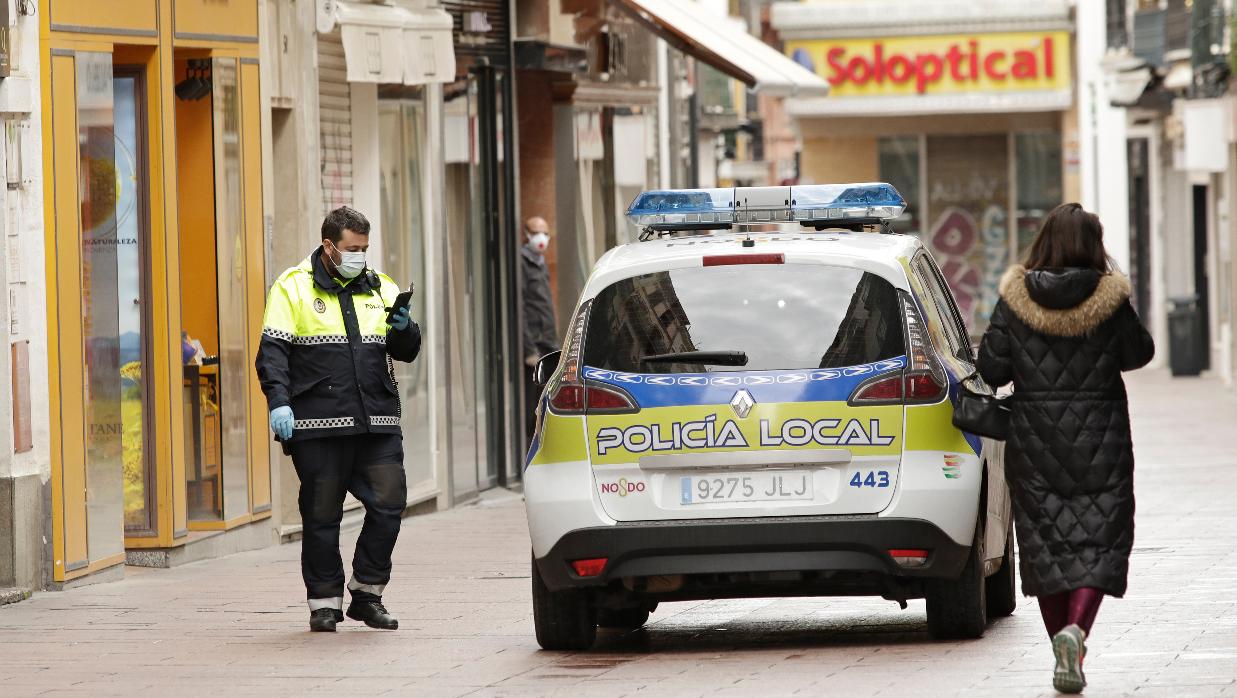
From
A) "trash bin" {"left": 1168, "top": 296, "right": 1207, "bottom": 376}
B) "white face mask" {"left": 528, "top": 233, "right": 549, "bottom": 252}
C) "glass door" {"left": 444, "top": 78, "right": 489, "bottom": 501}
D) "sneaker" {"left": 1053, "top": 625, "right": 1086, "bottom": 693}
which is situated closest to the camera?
"sneaker" {"left": 1053, "top": 625, "right": 1086, "bottom": 693}

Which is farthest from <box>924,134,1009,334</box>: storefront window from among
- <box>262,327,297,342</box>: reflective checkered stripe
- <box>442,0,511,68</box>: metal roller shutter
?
<box>262,327,297,342</box>: reflective checkered stripe

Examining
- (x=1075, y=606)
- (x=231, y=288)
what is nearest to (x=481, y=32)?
(x=231, y=288)

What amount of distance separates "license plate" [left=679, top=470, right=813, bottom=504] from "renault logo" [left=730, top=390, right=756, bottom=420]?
0.23 meters

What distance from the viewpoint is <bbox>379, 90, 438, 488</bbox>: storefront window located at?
687 inches

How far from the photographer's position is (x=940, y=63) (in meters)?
44.0

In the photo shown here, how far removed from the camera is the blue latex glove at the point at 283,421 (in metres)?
10.7

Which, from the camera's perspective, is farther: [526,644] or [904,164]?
[904,164]

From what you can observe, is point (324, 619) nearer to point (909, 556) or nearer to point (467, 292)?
point (909, 556)

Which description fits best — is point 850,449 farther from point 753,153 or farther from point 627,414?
point 753,153

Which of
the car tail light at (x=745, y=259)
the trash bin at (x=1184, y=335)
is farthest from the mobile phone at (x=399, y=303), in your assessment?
the trash bin at (x=1184, y=335)

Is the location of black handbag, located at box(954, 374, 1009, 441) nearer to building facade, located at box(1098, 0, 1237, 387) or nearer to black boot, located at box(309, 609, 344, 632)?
black boot, located at box(309, 609, 344, 632)

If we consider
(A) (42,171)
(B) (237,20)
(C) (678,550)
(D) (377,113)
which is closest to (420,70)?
(D) (377,113)

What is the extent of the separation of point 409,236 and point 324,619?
23.5 feet

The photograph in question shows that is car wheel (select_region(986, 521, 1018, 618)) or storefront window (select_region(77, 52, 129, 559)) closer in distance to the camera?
car wheel (select_region(986, 521, 1018, 618))
